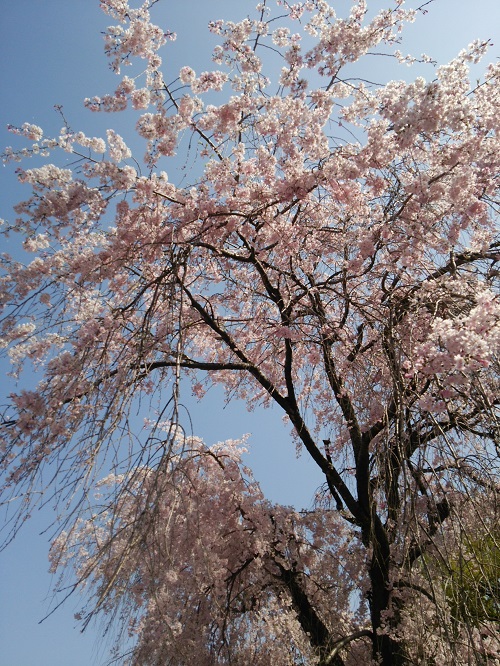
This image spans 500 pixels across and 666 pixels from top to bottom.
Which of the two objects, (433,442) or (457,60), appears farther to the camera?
(457,60)

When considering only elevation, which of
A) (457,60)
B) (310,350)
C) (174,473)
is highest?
(457,60)

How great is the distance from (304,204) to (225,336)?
1347 millimetres

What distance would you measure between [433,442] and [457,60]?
2394 millimetres

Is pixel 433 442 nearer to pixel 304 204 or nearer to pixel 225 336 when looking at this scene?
pixel 225 336

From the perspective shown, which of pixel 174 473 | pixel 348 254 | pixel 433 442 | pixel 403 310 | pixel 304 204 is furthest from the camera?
pixel 304 204

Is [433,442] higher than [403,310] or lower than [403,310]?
lower

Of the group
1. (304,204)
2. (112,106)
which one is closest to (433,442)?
(304,204)

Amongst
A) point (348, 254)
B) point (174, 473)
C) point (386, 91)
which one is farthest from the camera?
point (348, 254)

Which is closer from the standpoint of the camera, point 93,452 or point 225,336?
point 93,452

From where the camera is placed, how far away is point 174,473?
238cm

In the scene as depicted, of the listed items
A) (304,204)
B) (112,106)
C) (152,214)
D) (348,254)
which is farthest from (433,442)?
(112,106)

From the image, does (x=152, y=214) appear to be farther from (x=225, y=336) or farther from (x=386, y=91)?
(x=386, y=91)

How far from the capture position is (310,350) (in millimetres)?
5320

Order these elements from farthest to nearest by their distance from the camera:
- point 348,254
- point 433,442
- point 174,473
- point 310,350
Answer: point 310,350, point 348,254, point 433,442, point 174,473
